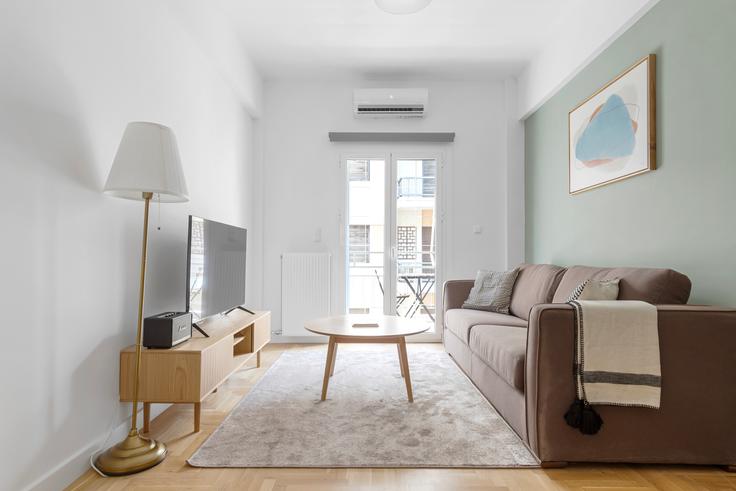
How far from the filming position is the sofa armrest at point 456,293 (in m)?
3.97

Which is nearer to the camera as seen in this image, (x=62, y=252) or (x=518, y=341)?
(x=62, y=252)

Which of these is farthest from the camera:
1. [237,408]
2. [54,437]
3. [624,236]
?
[624,236]

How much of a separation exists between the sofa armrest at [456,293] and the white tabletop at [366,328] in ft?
2.93

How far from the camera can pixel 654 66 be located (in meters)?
2.50

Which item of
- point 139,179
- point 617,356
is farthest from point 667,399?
point 139,179

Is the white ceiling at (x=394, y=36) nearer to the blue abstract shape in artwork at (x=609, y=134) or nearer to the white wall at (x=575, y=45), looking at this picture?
the white wall at (x=575, y=45)

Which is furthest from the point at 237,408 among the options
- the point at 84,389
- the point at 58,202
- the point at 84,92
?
the point at 84,92

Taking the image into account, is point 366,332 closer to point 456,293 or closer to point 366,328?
point 366,328

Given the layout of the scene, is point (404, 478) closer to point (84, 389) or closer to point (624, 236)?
point (84, 389)

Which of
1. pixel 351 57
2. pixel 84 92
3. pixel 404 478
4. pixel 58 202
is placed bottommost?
pixel 404 478

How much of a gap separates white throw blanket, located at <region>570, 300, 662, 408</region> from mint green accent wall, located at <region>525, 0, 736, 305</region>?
622 millimetres

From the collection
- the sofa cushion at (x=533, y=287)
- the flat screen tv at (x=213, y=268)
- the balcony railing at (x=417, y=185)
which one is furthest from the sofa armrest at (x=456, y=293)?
the flat screen tv at (x=213, y=268)

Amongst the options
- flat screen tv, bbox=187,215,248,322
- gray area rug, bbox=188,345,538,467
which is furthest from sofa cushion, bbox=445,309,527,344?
flat screen tv, bbox=187,215,248,322

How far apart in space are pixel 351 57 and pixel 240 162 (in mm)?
1521
